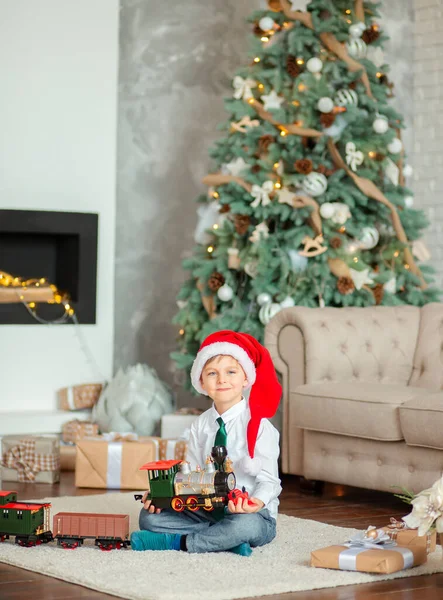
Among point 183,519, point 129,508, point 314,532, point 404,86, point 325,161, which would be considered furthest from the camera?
point 404,86

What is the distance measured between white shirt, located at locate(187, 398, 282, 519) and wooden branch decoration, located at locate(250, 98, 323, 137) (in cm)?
208

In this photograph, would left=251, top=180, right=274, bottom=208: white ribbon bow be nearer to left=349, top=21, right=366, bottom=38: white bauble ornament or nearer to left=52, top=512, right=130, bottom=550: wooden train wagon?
left=349, top=21, right=366, bottom=38: white bauble ornament

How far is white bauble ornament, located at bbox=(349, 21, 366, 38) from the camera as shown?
527 cm

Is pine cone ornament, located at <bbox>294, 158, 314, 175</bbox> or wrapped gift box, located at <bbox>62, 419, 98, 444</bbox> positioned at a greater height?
pine cone ornament, located at <bbox>294, 158, 314, 175</bbox>

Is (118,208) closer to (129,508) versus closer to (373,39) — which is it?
(373,39)

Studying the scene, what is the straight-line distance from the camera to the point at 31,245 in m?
5.89

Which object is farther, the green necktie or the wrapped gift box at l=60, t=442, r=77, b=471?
the wrapped gift box at l=60, t=442, r=77, b=471

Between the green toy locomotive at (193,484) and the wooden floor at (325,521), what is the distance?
0.44m

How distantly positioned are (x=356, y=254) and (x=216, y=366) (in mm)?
2050

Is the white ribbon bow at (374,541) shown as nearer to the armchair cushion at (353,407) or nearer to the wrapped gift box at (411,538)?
the wrapped gift box at (411,538)

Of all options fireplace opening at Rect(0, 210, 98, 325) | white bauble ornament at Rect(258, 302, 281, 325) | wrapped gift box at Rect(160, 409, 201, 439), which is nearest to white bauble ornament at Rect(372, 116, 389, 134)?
white bauble ornament at Rect(258, 302, 281, 325)

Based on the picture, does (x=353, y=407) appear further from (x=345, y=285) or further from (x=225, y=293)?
(x=225, y=293)

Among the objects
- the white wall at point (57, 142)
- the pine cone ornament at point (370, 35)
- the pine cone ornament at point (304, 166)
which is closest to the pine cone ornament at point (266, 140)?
the pine cone ornament at point (304, 166)

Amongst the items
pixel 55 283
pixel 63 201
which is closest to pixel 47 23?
pixel 63 201
